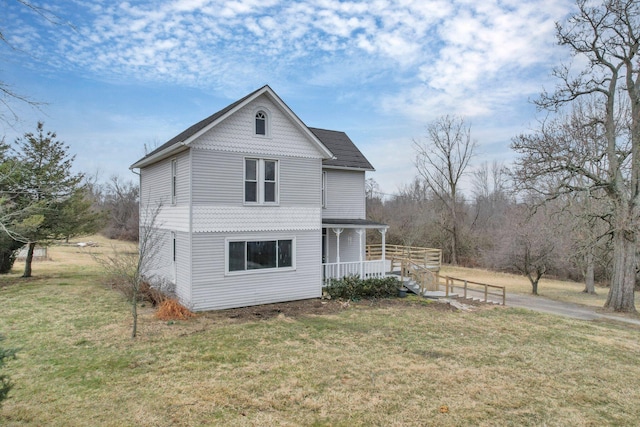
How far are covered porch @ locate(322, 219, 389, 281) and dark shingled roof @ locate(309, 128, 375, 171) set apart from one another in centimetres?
262

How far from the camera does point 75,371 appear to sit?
724 centimetres

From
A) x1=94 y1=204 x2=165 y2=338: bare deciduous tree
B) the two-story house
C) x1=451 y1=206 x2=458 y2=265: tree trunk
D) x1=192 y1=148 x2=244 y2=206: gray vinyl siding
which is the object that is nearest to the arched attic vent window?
the two-story house

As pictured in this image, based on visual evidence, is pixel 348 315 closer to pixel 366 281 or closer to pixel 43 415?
pixel 366 281

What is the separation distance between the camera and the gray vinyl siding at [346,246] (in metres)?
17.6

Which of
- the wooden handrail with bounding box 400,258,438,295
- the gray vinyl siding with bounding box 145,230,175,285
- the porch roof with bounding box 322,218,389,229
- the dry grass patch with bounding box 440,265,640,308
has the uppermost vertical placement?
the porch roof with bounding box 322,218,389,229

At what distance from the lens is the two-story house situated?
12203mm

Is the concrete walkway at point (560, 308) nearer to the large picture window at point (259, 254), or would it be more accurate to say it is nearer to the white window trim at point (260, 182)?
the large picture window at point (259, 254)

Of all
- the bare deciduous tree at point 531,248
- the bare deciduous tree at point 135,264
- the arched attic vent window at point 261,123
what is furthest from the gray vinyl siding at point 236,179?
the bare deciduous tree at point 531,248

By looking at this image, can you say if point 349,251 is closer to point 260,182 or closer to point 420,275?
point 420,275

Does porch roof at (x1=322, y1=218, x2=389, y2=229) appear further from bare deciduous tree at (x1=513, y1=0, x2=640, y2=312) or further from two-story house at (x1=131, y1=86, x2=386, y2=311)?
bare deciduous tree at (x1=513, y1=0, x2=640, y2=312)

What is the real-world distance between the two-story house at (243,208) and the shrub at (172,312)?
15.1 inches

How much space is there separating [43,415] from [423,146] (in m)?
37.8

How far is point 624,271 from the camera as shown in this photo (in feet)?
54.2

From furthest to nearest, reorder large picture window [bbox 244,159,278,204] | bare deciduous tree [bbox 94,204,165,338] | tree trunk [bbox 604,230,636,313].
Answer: tree trunk [bbox 604,230,636,313] → large picture window [bbox 244,159,278,204] → bare deciduous tree [bbox 94,204,165,338]
